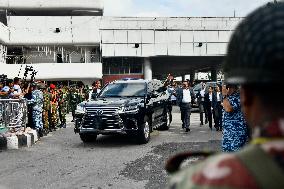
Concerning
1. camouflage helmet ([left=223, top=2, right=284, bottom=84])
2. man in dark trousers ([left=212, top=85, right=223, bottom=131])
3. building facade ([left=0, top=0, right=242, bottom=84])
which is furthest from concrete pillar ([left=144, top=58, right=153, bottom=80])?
camouflage helmet ([left=223, top=2, right=284, bottom=84])

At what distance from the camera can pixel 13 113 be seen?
1062 centimetres

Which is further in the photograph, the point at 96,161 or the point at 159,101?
the point at 159,101

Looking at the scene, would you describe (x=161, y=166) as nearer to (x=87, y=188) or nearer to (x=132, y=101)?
(x=87, y=188)

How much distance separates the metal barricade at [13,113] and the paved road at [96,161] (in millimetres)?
736

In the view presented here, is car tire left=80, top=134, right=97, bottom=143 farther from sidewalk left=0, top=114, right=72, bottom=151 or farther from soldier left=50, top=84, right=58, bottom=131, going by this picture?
soldier left=50, top=84, right=58, bottom=131

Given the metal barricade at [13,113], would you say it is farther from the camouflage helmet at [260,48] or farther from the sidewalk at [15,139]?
the camouflage helmet at [260,48]

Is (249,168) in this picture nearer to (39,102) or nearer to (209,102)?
(39,102)

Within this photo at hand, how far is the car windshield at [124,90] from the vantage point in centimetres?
1149

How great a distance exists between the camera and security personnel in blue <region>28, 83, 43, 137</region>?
11.9m

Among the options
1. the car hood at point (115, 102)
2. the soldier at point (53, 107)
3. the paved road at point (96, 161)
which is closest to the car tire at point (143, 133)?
the paved road at point (96, 161)

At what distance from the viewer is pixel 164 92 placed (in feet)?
45.5

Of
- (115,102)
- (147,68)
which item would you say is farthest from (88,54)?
(115,102)

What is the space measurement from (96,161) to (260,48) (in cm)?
748

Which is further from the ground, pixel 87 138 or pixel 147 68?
pixel 147 68
